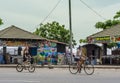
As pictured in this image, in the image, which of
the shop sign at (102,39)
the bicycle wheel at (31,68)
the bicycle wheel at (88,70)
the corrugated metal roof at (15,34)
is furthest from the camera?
the shop sign at (102,39)

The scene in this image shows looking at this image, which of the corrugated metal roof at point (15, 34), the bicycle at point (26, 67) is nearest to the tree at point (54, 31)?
the corrugated metal roof at point (15, 34)

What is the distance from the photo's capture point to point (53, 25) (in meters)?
96.9

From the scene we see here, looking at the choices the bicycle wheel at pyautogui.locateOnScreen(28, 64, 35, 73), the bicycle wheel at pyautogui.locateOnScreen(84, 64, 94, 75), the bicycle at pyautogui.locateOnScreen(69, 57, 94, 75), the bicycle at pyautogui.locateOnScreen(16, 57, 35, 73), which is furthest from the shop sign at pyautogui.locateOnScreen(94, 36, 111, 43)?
the bicycle wheel at pyautogui.locateOnScreen(84, 64, 94, 75)

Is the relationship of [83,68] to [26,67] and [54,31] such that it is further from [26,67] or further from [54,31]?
[54,31]

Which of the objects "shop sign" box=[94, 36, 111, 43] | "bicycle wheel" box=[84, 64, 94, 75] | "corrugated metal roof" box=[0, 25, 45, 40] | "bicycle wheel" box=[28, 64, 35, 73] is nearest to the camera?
"bicycle wheel" box=[84, 64, 94, 75]

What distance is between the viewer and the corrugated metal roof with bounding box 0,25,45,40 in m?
48.0

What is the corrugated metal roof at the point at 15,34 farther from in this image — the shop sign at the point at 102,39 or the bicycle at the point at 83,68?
the bicycle at the point at 83,68

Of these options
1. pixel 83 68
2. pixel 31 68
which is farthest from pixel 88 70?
pixel 31 68

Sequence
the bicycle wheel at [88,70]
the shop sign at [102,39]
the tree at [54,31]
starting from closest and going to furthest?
the bicycle wheel at [88,70], the shop sign at [102,39], the tree at [54,31]

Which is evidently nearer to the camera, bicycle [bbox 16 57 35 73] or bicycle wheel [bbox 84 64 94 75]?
bicycle wheel [bbox 84 64 94 75]

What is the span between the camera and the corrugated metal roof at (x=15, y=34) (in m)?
48.0

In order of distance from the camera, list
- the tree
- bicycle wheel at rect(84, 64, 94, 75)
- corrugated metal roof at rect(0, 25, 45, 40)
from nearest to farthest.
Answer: bicycle wheel at rect(84, 64, 94, 75)
corrugated metal roof at rect(0, 25, 45, 40)
the tree

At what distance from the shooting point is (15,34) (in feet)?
161

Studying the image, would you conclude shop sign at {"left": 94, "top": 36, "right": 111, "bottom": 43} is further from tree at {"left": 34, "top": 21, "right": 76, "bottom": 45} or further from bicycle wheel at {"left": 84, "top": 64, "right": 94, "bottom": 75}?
tree at {"left": 34, "top": 21, "right": 76, "bottom": 45}
